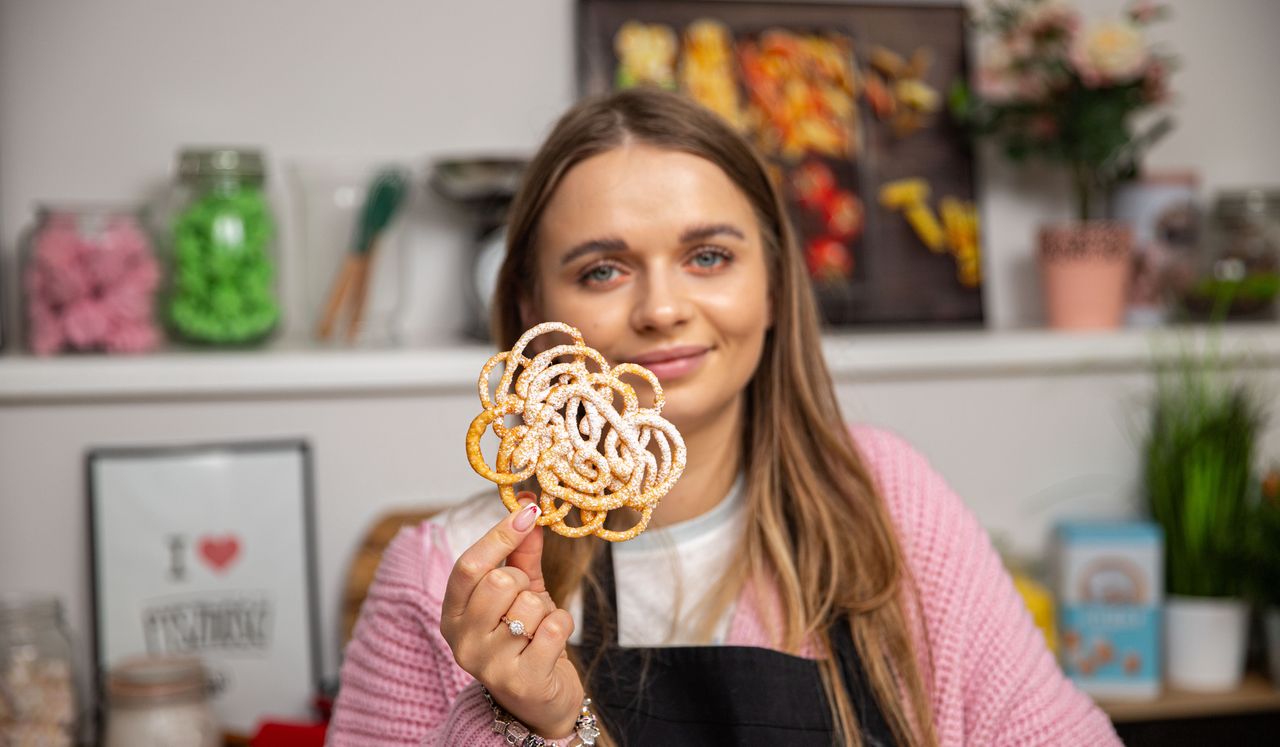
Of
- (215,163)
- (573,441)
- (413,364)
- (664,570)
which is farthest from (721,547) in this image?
(215,163)

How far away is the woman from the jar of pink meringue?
0.79 meters

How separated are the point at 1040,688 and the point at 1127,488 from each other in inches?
43.3

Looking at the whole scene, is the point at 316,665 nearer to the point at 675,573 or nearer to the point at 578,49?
the point at 675,573

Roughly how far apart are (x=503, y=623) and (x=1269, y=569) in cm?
164

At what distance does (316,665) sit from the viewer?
6.39ft

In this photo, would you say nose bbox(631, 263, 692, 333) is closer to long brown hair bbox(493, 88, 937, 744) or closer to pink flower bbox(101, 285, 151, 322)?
long brown hair bbox(493, 88, 937, 744)

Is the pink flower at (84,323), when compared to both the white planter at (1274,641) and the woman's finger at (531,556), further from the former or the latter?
the white planter at (1274,641)

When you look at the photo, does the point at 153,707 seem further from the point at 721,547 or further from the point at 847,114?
the point at 847,114

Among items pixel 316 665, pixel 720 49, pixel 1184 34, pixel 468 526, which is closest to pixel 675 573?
pixel 468 526

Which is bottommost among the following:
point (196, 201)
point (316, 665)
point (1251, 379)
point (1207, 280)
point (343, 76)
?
point (316, 665)

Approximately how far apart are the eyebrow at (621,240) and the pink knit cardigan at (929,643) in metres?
0.32

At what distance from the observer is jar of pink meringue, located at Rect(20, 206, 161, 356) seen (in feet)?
6.02

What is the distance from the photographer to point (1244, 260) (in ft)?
7.41

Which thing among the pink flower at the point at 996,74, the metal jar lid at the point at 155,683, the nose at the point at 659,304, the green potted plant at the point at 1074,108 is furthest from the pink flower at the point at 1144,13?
the metal jar lid at the point at 155,683
